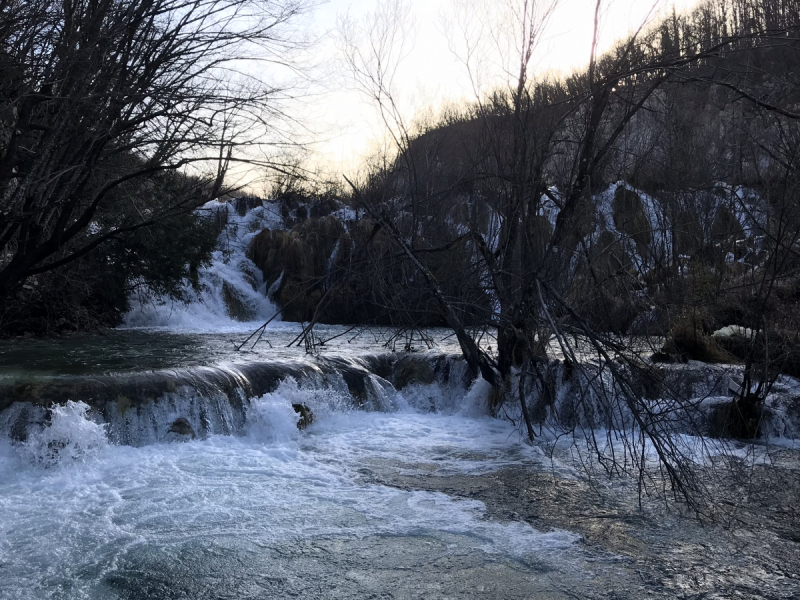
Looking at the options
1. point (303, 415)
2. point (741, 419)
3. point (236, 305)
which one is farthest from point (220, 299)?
point (741, 419)

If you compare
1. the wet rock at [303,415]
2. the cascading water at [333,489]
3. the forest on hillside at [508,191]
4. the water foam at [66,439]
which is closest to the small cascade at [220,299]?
the forest on hillside at [508,191]

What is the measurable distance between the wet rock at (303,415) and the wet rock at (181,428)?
134 centimetres

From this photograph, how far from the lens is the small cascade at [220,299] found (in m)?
15.9

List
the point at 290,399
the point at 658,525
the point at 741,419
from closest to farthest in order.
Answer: the point at 658,525 → the point at 741,419 → the point at 290,399

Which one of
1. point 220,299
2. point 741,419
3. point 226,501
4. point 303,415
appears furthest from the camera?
point 220,299

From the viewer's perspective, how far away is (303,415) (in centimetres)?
844

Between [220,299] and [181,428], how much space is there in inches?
419

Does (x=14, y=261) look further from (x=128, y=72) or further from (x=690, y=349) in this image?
(x=690, y=349)

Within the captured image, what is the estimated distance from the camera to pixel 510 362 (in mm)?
8539

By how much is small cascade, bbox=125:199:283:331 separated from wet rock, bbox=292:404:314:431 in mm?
6478

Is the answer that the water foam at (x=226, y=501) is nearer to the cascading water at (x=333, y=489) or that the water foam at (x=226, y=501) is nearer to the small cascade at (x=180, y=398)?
the cascading water at (x=333, y=489)

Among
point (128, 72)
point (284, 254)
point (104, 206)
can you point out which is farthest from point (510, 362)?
point (284, 254)

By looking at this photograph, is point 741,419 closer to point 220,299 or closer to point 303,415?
point 303,415

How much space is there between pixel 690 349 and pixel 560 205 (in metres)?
4.64
